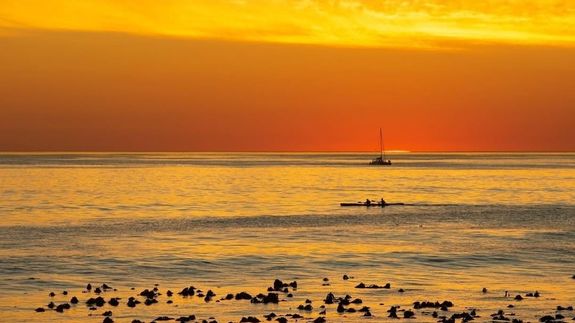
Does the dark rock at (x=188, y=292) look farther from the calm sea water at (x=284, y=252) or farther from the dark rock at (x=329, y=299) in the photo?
the dark rock at (x=329, y=299)

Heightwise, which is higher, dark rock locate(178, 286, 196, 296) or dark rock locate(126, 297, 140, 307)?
dark rock locate(178, 286, 196, 296)

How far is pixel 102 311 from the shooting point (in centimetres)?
4331

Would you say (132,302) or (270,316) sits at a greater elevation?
(132,302)

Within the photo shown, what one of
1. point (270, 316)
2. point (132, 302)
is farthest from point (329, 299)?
point (132, 302)

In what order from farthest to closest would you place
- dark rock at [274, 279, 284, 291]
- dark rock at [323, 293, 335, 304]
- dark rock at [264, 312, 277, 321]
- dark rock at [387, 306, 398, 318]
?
dark rock at [274, 279, 284, 291] < dark rock at [323, 293, 335, 304] < dark rock at [387, 306, 398, 318] < dark rock at [264, 312, 277, 321]

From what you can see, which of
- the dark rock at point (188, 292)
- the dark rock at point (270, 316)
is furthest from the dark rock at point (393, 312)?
the dark rock at point (188, 292)

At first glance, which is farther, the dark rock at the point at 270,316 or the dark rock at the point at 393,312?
the dark rock at the point at 393,312

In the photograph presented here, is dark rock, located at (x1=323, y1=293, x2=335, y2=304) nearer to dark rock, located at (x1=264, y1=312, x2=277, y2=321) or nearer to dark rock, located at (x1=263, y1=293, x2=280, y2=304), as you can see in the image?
dark rock, located at (x1=263, y1=293, x2=280, y2=304)

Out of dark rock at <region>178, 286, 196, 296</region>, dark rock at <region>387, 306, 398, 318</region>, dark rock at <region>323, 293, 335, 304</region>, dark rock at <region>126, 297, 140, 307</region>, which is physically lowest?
dark rock at <region>387, 306, 398, 318</region>

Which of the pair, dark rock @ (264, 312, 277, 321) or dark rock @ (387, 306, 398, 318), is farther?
dark rock @ (387, 306, 398, 318)

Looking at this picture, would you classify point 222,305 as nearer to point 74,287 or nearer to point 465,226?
point 74,287

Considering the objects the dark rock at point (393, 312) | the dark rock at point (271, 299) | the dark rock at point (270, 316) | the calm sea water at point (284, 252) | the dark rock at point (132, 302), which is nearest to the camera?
the dark rock at point (270, 316)

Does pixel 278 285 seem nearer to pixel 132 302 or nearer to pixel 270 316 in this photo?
pixel 270 316

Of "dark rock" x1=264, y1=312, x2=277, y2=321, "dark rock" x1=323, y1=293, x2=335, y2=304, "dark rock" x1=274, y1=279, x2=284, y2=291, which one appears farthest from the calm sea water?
"dark rock" x1=264, y1=312, x2=277, y2=321
